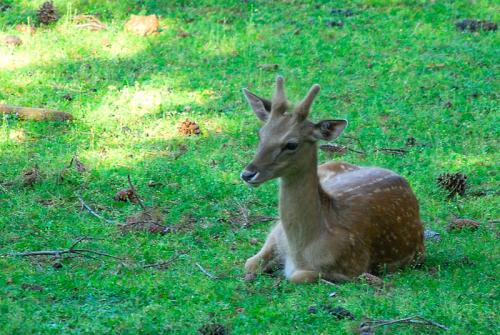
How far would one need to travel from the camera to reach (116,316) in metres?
6.86

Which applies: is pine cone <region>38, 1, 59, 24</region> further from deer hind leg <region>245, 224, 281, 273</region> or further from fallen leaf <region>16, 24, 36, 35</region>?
deer hind leg <region>245, 224, 281, 273</region>

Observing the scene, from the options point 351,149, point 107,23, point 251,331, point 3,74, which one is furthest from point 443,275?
point 107,23

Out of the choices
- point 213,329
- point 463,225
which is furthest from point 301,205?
point 463,225

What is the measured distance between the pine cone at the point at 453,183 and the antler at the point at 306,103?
2703mm

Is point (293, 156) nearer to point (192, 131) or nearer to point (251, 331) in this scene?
point (251, 331)

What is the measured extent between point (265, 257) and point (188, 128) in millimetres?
3463

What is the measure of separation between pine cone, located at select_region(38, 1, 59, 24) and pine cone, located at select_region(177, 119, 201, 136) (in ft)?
11.8

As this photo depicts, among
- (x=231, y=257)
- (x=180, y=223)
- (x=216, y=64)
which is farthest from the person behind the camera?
(x=216, y=64)

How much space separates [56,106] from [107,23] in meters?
2.65

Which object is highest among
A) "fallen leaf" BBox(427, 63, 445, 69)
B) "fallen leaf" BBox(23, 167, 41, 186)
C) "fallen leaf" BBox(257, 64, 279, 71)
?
"fallen leaf" BBox(427, 63, 445, 69)

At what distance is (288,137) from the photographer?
797 centimetres

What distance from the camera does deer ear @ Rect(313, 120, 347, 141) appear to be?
807 cm

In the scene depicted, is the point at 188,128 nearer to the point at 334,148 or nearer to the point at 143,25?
the point at 334,148

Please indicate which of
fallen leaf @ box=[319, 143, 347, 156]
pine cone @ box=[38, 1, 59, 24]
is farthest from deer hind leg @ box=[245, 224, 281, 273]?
pine cone @ box=[38, 1, 59, 24]
